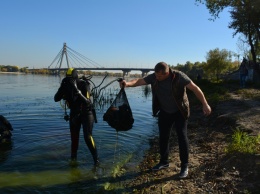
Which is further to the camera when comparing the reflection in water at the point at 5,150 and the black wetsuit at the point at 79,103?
the reflection in water at the point at 5,150

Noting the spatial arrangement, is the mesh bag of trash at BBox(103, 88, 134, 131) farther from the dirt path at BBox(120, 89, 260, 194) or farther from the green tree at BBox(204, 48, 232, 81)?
the green tree at BBox(204, 48, 232, 81)

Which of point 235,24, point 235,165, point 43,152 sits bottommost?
point 43,152

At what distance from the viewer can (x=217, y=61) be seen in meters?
39.2

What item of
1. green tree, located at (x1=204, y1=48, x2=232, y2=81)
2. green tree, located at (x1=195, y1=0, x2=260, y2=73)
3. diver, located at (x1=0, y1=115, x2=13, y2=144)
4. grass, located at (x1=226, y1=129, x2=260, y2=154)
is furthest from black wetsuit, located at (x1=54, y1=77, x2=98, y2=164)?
green tree, located at (x1=204, y1=48, x2=232, y2=81)

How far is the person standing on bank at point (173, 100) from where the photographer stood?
4969 mm

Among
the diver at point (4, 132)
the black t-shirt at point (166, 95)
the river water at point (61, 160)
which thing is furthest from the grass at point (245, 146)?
the diver at point (4, 132)

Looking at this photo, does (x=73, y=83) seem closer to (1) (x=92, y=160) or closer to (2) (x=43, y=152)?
(1) (x=92, y=160)

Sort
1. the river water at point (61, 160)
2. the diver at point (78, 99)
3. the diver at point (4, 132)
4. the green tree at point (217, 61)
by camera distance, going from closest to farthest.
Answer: the river water at point (61, 160), the diver at point (78, 99), the diver at point (4, 132), the green tree at point (217, 61)

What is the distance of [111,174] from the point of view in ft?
19.6

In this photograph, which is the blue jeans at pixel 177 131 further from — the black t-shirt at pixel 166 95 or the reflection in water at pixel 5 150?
the reflection in water at pixel 5 150

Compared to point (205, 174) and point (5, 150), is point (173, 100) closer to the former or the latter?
point (205, 174)

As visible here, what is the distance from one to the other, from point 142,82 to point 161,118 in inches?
28.6

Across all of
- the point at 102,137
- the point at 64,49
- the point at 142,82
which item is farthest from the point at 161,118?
the point at 64,49

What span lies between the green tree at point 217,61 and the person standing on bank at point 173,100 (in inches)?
1358
